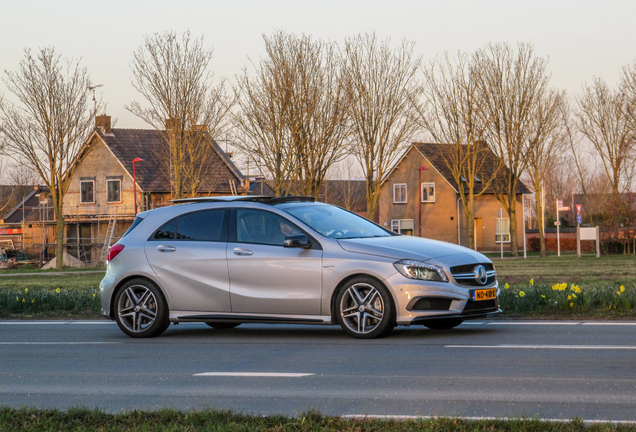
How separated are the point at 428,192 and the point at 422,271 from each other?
2188 inches

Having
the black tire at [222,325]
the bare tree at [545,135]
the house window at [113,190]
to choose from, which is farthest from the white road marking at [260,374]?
the house window at [113,190]

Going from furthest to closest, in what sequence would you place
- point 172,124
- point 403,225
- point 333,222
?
point 403,225
point 172,124
point 333,222

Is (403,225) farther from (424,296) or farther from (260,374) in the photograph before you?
(260,374)

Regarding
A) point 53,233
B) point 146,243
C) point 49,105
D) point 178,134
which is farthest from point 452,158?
point 146,243

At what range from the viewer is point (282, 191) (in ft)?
107

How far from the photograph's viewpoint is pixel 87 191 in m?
58.8

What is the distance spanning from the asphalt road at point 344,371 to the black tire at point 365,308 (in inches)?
6.3

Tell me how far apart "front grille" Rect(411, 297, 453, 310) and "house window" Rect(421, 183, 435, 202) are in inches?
2171

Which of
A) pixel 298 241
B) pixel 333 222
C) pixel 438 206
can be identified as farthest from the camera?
pixel 438 206

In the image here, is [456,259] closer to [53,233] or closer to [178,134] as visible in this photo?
[178,134]

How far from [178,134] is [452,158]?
1527 cm

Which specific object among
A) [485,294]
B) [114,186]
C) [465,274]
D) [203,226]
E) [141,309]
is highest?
[114,186]

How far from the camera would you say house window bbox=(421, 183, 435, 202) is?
6406 centimetres

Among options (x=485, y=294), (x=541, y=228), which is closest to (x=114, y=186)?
(x=541, y=228)
